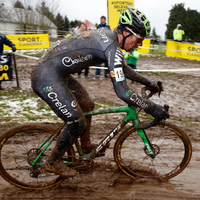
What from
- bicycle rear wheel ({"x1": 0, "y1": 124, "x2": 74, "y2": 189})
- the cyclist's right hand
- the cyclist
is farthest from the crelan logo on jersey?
bicycle rear wheel ({"x1": 0, "y1": 124, "x2": 74, "y2": 189})

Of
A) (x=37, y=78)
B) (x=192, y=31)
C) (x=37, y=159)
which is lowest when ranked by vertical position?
(x=37, y=159)

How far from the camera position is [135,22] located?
91.5 inches

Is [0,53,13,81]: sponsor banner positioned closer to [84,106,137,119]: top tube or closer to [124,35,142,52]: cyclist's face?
[84,106,137,119]: top tube

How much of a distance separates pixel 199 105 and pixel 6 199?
5786 millimetres


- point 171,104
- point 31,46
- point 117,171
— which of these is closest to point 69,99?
point 117,171

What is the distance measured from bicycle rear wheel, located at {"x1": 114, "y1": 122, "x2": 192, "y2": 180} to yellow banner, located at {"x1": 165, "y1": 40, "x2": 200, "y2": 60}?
13.0 metres

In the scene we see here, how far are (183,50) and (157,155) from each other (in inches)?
560

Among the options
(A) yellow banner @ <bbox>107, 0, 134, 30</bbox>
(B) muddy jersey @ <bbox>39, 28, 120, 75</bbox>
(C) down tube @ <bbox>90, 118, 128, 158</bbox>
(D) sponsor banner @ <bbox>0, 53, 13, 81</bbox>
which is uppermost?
(A) yellow banner @ <bbox>107, 0, 134, 30</bbox>

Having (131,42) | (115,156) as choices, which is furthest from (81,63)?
(115,156)

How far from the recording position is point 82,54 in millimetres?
2260

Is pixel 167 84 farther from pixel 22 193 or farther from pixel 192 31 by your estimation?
pixel 192 31

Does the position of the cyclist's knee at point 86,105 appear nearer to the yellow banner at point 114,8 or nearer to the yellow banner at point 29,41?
the yellow banner at point 114,8

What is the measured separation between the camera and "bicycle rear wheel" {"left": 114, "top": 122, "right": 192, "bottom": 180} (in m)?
2.75

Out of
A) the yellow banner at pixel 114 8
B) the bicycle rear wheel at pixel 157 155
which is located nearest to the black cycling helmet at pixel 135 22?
the bicycle rear wheel at pixel 157 155
